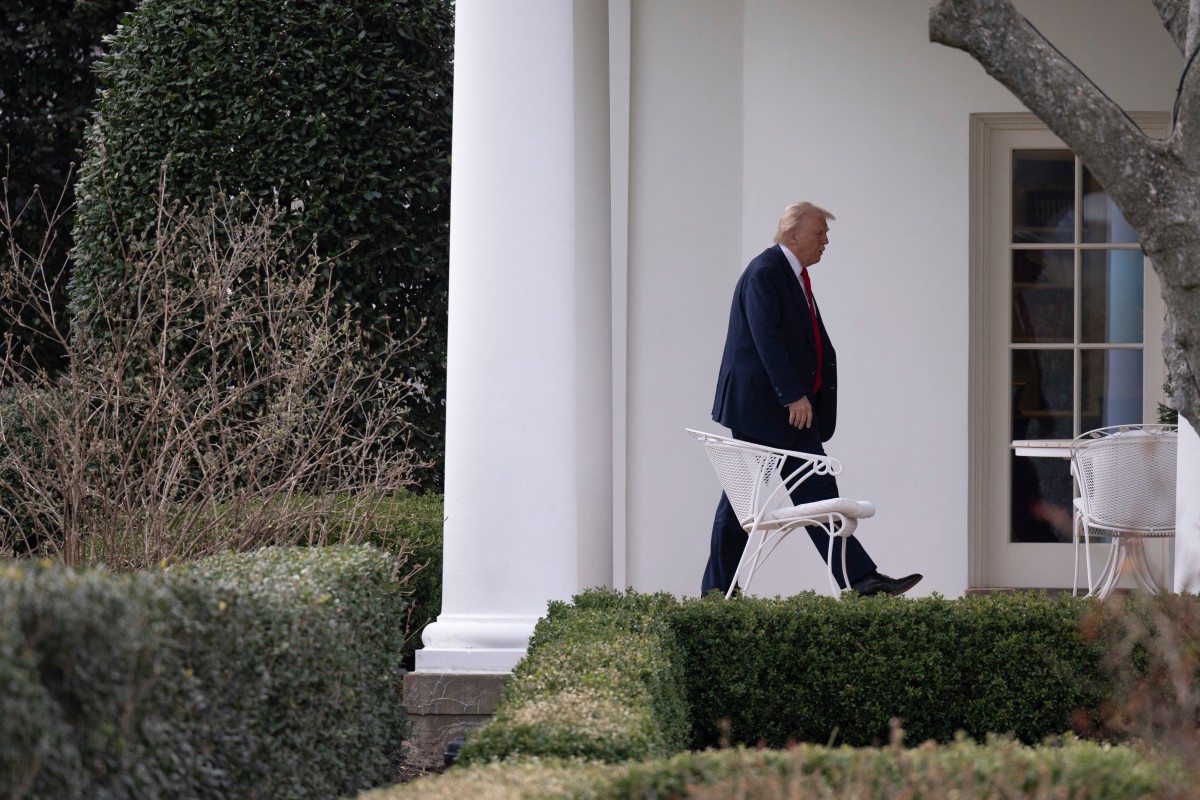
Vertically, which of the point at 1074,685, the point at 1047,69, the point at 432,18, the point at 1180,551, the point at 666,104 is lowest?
the point at 1074,685

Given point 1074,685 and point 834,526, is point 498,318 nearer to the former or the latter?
point 834,526

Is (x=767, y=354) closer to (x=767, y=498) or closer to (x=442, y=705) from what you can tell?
(x=767, y=498)

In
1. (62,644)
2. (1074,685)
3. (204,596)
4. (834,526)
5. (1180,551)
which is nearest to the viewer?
(62,644)

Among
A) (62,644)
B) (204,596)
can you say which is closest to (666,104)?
(204,596)

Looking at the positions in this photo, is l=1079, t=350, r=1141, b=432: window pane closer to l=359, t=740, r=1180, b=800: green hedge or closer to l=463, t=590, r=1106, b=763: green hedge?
l=463, t=590, r=1106, b=763: green hedge

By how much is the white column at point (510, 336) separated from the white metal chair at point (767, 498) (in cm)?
70

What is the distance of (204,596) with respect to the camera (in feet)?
9.45

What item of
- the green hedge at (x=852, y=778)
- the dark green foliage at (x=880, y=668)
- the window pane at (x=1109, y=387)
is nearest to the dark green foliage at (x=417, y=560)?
the dark green foliage at (x=880, y=668)

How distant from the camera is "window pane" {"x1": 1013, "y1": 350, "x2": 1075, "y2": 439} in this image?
7.93 m

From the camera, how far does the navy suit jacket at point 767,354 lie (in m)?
6.05

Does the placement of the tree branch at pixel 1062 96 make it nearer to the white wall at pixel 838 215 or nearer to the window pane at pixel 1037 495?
the white wall at pixel 838 215

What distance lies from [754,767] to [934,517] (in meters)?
5.05

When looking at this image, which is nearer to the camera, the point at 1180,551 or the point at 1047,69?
the point at 1047,69

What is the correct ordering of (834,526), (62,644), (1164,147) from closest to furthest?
(62,644) < (1164,147) < (834,526)
